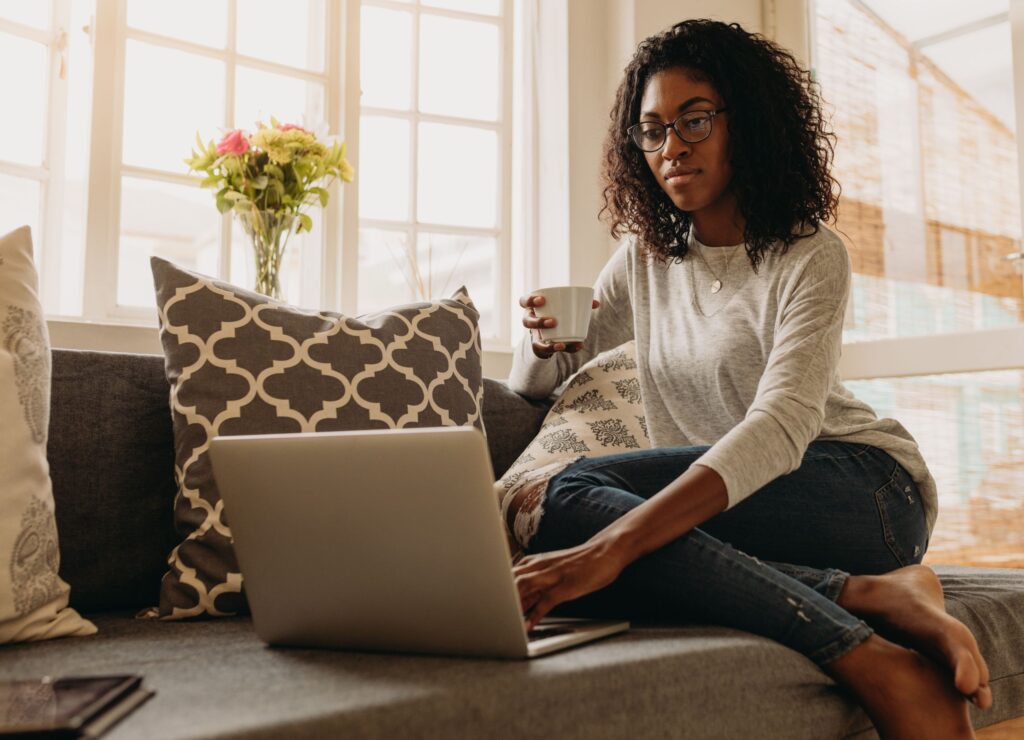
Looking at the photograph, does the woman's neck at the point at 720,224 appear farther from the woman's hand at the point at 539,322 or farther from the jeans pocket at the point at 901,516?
the jeans pocket at the point at 901,516

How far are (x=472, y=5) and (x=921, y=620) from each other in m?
2.44

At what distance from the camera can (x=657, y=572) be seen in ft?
3.84

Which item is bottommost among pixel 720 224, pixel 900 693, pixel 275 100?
pixel 900 693

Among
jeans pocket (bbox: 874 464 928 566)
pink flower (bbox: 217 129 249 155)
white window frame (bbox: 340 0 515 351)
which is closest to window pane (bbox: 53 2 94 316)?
pink flower (bbox: 217 129 249 155)

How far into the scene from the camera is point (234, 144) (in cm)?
220

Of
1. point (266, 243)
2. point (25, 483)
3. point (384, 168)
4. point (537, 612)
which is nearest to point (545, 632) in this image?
point (537, 612)

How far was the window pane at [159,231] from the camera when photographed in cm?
241

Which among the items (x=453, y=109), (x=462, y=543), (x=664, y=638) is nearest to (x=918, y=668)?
(x=664, y=638)

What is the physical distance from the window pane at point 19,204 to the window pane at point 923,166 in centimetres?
221

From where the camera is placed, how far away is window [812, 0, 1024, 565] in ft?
8.37

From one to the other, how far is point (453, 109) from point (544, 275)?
58 cm

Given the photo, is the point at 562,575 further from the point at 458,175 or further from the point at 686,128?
the point at 458,175

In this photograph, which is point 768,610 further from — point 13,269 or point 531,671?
point 13,269

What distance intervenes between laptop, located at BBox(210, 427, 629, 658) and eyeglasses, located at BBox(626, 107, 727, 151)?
0.90 metres
